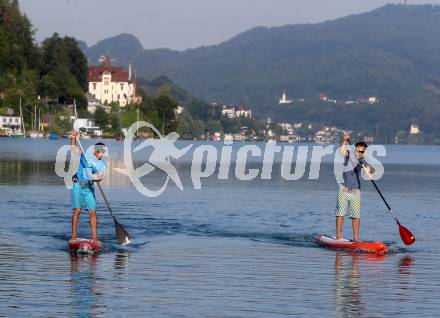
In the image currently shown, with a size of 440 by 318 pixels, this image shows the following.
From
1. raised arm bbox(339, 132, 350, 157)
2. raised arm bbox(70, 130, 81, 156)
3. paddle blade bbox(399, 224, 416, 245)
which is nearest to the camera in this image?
raised arm bbox(70, 130, 81, 156)

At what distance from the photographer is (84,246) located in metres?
24.7

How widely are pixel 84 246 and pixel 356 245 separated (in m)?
6.51

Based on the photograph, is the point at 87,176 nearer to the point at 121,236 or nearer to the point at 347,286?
the point at 121,236

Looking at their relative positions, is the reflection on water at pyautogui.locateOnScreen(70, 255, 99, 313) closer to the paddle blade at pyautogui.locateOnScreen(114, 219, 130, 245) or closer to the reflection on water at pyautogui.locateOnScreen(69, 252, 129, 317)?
the reflection on water at pyautogui.locateOnScreen(69, 252, 129, 317)

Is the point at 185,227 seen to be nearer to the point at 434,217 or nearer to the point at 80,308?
the point at 434,217

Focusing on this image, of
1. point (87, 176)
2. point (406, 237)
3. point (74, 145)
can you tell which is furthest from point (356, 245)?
point (74, 145)

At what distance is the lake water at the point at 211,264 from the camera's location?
743 inches

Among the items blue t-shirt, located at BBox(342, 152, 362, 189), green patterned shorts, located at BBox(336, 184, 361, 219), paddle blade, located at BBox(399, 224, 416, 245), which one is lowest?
paddle blade, located at BBox(399, 224, 416, 245)

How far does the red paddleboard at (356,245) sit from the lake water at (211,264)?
13.1 inches

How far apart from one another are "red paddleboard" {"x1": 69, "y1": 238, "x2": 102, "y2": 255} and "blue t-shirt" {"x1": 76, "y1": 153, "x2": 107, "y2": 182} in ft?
4.48

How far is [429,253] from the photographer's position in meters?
27.5

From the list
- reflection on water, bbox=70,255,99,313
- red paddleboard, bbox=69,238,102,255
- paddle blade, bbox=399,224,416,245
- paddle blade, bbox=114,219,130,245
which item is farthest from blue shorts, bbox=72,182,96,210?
paddle blade, bbox=399,224,416,245

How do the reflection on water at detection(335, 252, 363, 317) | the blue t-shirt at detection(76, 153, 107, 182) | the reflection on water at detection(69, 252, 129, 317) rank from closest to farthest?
the reflection on water at detection(69, 252, 129, 317), the reflection on water at detection(335, 252, 363, 317), the blue t-shirt at detection(76, 153, 107, 182)

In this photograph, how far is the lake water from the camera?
18.9m
